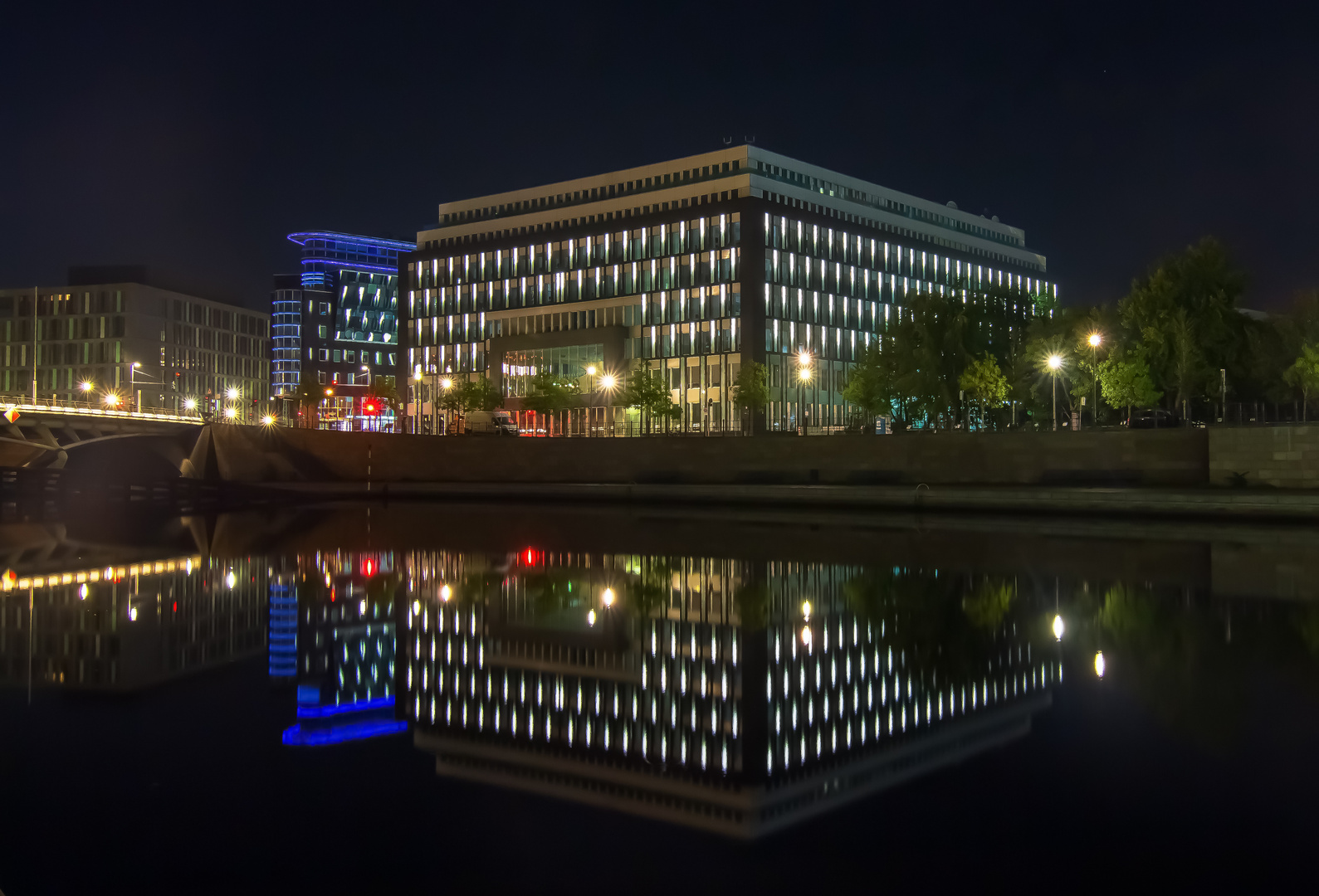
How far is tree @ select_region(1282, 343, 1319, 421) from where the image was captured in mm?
53031

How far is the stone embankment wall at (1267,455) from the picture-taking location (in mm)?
44625

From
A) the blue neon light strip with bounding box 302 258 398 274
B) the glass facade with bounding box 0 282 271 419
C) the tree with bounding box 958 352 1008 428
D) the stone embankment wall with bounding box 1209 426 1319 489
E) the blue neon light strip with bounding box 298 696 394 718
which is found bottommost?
the blue neon light strip with bounding box 298 696 394 718

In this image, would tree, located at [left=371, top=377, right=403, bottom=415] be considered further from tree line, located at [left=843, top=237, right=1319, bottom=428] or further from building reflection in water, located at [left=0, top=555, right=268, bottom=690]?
building reflection in water, located at [left=0, top=555, right=268, bottom=690]

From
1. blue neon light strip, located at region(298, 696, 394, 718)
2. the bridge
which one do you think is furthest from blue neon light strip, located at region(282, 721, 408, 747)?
the bridge

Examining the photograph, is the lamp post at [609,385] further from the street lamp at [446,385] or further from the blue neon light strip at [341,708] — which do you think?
the blue neon light strip at [341,708]

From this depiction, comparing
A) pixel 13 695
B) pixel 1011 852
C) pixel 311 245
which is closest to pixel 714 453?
pixel 13 695

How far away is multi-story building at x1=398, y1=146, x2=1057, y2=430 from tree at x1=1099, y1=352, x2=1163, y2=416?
3274 centimetres

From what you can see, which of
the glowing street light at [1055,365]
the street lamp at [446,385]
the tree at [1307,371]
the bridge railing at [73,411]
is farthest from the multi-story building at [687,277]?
the tree at [1307,371]

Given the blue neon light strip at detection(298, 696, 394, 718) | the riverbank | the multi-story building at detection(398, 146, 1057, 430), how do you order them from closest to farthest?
the blue neon light strip at detection(298, 696, 394, 718) < the riverbank < the multi-story building at detection(398, 146, 1057, 430)

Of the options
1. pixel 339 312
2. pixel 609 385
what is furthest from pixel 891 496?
pixel 339 312

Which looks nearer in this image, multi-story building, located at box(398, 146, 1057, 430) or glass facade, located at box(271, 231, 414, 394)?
multi-story building, located at box(398, 146, 1057, 430)

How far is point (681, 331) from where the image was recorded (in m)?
101

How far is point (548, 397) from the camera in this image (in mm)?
96312

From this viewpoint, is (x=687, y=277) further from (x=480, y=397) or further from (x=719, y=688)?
(x=719, y=688)
